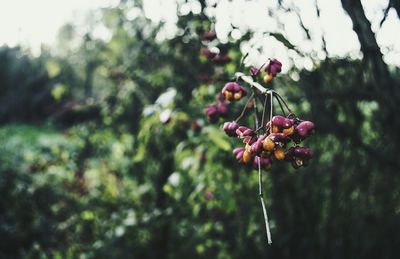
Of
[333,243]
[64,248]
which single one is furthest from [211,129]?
[64,248]

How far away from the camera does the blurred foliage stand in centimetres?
237

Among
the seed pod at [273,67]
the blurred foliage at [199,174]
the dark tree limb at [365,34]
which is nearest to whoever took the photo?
the seed pod at [273,67]

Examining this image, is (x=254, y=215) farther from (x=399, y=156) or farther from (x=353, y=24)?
(x=353, y=24)

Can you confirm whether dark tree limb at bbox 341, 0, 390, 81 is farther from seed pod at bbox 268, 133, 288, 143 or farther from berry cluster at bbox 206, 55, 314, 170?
seed pod at bbox 268, 133, 288, 143

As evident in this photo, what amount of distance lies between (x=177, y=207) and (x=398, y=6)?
209 centimetres

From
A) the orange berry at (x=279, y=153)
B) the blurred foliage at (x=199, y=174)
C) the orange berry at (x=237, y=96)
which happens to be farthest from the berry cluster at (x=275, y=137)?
the blurred foliage at (x=199, y=174)

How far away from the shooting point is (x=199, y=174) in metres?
2.97

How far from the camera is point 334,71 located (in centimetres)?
243

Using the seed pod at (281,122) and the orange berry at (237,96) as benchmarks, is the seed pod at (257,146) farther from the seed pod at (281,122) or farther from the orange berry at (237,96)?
the orange berry at (237,96)

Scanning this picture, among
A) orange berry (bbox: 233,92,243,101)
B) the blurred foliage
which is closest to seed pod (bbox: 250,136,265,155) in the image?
orange berry (bbox: 233,92,243,101)

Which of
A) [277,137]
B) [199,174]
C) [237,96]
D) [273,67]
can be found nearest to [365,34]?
[273,67]

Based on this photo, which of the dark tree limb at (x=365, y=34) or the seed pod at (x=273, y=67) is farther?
the dark tree limb at (x=365, y=34)

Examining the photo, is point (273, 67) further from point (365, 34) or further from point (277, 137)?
point (365, 34)

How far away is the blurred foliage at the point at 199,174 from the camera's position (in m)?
2.37
